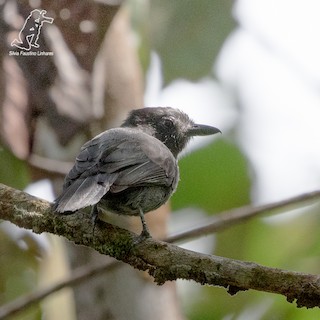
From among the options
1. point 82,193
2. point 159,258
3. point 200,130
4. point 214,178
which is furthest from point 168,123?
point 159,258

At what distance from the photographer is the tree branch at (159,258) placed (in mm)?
3312

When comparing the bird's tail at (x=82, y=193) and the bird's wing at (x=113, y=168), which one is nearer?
the bird's tail at (x=82, y=193)

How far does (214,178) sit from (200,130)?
39cm

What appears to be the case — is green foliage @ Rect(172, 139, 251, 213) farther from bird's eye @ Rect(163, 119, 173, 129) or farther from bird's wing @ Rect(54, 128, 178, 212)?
bird's wing @ Rect(54, 128, 178, 212)

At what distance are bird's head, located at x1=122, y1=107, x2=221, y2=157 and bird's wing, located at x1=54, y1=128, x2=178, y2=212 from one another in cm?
75

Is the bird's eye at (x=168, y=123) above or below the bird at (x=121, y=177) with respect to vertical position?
below

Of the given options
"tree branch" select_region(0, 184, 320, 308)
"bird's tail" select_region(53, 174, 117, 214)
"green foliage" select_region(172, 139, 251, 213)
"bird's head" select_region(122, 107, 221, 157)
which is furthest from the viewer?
"green foliage" select_region(172, 139, 251, 213)

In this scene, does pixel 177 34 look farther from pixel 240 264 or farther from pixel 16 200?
pixel 240 264

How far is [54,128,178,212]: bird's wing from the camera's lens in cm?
388

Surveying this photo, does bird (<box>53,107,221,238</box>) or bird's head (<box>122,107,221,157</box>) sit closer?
bird (<box>53,107,221,238</box>)

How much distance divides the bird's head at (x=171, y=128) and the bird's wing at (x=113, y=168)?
0.75 m

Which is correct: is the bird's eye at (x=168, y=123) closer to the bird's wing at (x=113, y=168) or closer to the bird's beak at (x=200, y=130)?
the bird's beak at (x=200, y=130)

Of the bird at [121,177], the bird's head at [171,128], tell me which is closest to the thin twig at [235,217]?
the bird at [121,177]

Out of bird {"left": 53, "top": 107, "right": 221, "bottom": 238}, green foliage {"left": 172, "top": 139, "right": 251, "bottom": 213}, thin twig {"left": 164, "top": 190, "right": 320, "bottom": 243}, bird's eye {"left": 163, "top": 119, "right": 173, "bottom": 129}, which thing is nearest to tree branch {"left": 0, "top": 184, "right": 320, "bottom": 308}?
bird {"left": 53, "top": 107, "right": 221, "bottom": 238}
